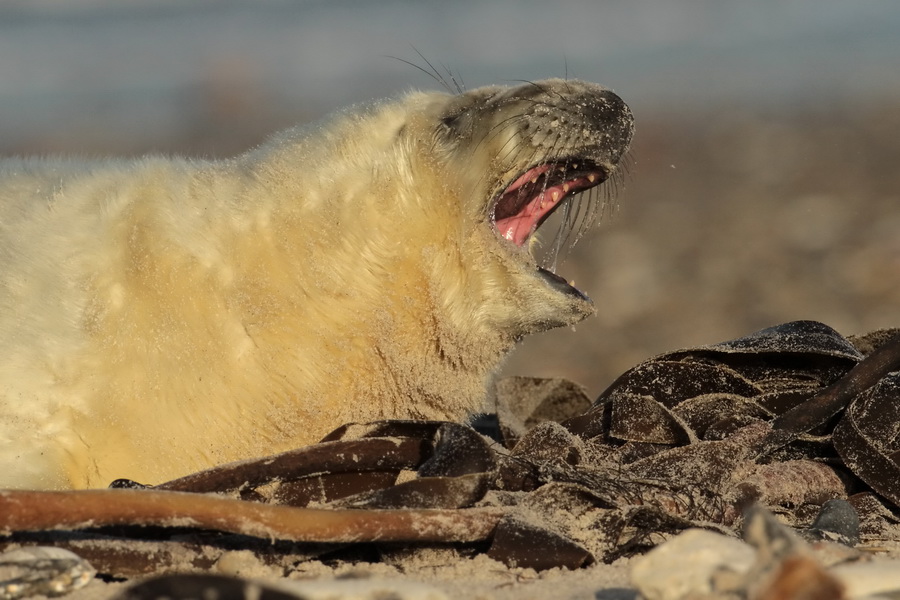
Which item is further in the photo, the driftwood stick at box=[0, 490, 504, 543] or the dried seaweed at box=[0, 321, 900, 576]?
the dried seaweed at box=[0, 321, 900, 576]

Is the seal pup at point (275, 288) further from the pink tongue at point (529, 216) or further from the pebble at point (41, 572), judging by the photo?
the pebble at point (41, 572)

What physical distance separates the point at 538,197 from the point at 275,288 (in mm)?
967

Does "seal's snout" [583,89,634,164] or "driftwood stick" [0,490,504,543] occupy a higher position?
"seal's snout" [583,89,634,164]

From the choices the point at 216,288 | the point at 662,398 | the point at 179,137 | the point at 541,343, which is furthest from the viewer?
the point at 179,137

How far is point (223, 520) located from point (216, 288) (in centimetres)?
115

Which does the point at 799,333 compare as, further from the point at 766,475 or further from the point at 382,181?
the point at 382,181

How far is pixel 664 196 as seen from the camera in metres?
11.4

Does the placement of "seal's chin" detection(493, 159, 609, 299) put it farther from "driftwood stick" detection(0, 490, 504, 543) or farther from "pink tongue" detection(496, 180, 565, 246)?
"driftwood stick" detection(0, 490, 504, 543)

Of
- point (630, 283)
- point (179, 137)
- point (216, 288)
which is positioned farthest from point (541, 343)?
point (179, 137)

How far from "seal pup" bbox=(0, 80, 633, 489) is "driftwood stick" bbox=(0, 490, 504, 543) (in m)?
0.82

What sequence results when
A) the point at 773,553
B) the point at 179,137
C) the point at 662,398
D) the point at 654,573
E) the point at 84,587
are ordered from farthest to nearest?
1. the point at 179,137
2. the point at 662,398
3. the point at 84,587
4. the point at 654,573
5. the point at 773,553

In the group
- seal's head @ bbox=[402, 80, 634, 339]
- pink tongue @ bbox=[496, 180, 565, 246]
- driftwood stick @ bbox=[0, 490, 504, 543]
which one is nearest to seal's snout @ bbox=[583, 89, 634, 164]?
seal's head @ bbox=[402, 80, 634, 339]

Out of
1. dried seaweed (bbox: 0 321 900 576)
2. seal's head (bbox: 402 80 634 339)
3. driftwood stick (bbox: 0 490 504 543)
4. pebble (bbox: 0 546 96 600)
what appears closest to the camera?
pebble (bbox: 0 546 96 600)

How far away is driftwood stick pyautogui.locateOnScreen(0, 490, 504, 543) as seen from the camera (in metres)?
2.34
